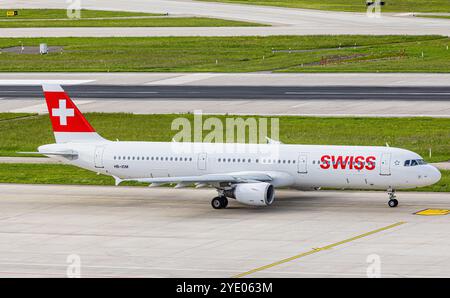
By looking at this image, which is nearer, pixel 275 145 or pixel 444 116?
pixel 275 145

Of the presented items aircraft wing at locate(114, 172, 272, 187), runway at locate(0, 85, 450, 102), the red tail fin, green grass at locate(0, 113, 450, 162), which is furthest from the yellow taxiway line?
runway at locate(0, 85, 450, 102)

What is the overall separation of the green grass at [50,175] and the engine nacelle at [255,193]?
11976mm

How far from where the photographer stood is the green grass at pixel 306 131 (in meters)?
82.1

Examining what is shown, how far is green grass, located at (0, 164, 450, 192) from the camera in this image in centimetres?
7306

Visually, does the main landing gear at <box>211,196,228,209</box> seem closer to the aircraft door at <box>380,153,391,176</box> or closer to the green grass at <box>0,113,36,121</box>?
the aircraft door at <box>380,153,391,176</box>

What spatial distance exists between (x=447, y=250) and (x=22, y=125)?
50791 mm

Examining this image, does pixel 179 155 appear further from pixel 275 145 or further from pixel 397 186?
Answer: pixel 397 186

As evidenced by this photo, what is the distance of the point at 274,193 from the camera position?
212ft

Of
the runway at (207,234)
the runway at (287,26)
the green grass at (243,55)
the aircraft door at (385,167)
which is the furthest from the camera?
the runway at (287,26)

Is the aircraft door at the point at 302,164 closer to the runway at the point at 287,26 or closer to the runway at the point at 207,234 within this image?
the runway at the point at 207,234

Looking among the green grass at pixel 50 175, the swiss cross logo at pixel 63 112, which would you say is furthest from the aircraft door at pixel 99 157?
the green grass at pixel 50 175
